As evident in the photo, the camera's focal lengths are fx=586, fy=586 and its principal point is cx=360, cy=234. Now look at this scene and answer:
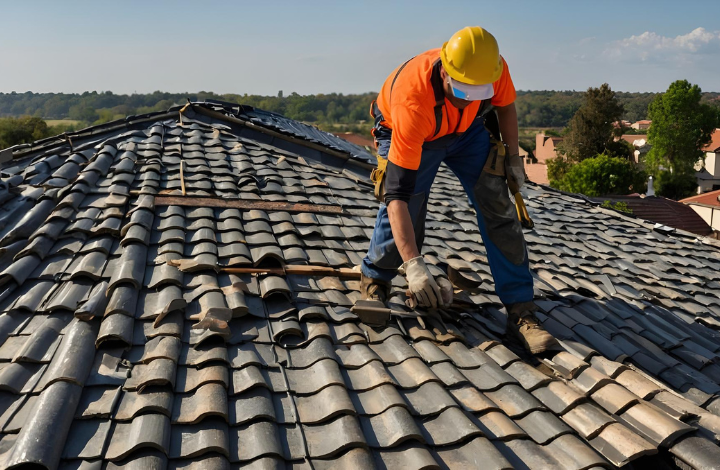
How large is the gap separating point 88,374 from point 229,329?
71 cm

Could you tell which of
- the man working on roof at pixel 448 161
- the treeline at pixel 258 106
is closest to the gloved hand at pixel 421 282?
the man working on roof at pixel 448 161

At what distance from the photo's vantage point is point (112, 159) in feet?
18.5

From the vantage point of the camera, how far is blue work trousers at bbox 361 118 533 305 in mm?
3713

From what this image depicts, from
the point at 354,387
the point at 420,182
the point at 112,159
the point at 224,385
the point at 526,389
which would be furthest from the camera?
the point at 112,159

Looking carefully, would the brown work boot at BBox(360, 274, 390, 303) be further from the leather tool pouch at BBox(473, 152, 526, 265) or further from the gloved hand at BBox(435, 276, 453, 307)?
the leather tool pouch at BBox(473, 152, 526, 265)

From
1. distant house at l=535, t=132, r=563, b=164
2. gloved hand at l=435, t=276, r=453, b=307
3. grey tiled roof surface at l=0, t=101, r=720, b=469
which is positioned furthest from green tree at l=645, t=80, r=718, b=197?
gloved hand at l=435, t=276, r=453, b=307

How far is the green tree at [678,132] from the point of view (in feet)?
153

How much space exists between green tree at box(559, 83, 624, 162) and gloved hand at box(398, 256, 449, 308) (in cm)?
5023

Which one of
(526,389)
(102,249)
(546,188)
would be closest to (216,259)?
(102,249)

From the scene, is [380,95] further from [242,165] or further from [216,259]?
[242,165]

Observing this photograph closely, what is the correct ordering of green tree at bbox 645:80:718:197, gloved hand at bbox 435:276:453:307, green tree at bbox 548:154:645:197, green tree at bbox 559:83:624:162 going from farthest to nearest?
green tree at bbox 559:83:624:162 < green tree at bbox 645:80:718:197 < green tree at bbox 548:154:645:197 < gloved hand at bbox 435:276:453:307

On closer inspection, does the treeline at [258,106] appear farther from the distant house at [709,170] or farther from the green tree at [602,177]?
the green tree at [602,177]

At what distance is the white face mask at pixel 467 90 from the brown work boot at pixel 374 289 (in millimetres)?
1255

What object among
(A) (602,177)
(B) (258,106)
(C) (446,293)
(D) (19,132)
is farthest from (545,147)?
(C) (446,293)
